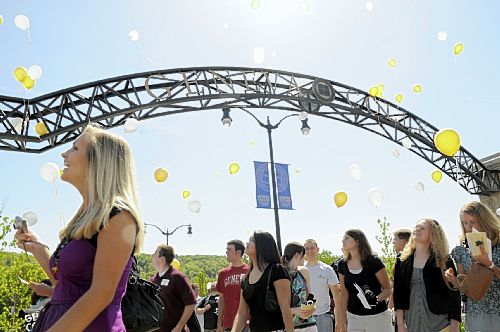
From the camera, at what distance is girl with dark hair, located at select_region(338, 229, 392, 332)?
5527 millimetres

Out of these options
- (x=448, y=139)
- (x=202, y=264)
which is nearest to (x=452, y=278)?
(x=448, y=139)

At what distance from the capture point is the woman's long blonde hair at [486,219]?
433cm

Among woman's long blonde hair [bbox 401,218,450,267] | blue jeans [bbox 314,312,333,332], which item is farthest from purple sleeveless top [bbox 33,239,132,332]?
blue jeans [bbox 314,312,333,332]

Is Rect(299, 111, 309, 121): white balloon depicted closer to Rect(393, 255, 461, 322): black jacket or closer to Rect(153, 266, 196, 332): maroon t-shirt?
Rect(153, 266, 196, 332): maroon t-shirt

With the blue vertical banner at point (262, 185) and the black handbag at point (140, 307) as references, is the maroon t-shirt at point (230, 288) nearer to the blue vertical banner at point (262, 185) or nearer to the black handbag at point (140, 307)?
the black handbag at point (140, 307)

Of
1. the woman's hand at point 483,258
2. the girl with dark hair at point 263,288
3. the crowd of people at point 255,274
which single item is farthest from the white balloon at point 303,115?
the woman's hand at point 483,258

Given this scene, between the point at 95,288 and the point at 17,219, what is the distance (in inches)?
47.1

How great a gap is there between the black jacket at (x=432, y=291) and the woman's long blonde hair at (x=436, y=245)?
46 millimetres

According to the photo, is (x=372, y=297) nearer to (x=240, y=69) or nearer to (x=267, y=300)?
(x=267, y=300)

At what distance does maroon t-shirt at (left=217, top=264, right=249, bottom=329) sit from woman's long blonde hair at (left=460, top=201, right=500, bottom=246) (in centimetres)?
335

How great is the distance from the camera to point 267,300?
4629 mm

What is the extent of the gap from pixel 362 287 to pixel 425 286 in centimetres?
87

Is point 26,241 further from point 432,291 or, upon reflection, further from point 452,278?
point 432,291

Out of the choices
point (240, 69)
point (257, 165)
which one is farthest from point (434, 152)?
point (240, 69)
